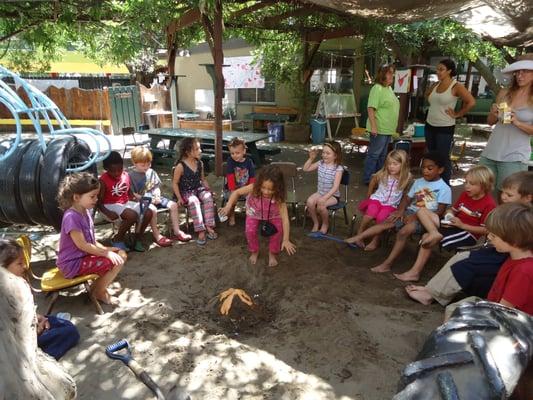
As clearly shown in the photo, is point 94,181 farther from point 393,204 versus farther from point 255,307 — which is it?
point 393,204

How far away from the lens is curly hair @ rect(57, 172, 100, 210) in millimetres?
3090

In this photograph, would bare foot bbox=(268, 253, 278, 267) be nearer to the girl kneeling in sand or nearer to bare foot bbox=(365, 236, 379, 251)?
the girl kneeling in sand

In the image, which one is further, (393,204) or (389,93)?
(389,93)

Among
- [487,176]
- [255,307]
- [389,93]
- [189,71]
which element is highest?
[189,71]

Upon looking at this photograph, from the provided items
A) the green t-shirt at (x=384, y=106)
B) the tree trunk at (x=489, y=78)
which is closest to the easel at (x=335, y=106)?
the tree trunk at (x=489, y=78)

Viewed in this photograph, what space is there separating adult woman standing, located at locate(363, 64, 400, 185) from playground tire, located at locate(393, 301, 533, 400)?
463 centimetres

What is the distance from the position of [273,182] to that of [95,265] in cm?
173

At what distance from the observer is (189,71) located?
17.8 m

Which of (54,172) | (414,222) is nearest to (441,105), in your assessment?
(414,222)

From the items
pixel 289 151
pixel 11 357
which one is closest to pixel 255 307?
pixel 11 357

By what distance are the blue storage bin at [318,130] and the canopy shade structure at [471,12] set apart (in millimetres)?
5791

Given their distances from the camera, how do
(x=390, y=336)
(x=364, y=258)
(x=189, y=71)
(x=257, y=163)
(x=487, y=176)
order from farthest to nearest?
(x=189, y=71) < (x=257, y=163) < (x=364, y=258) < (x=487, y=176) < (x=390, y=336)

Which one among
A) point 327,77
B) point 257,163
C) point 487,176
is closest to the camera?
point 487,176

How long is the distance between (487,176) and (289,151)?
6997mm
